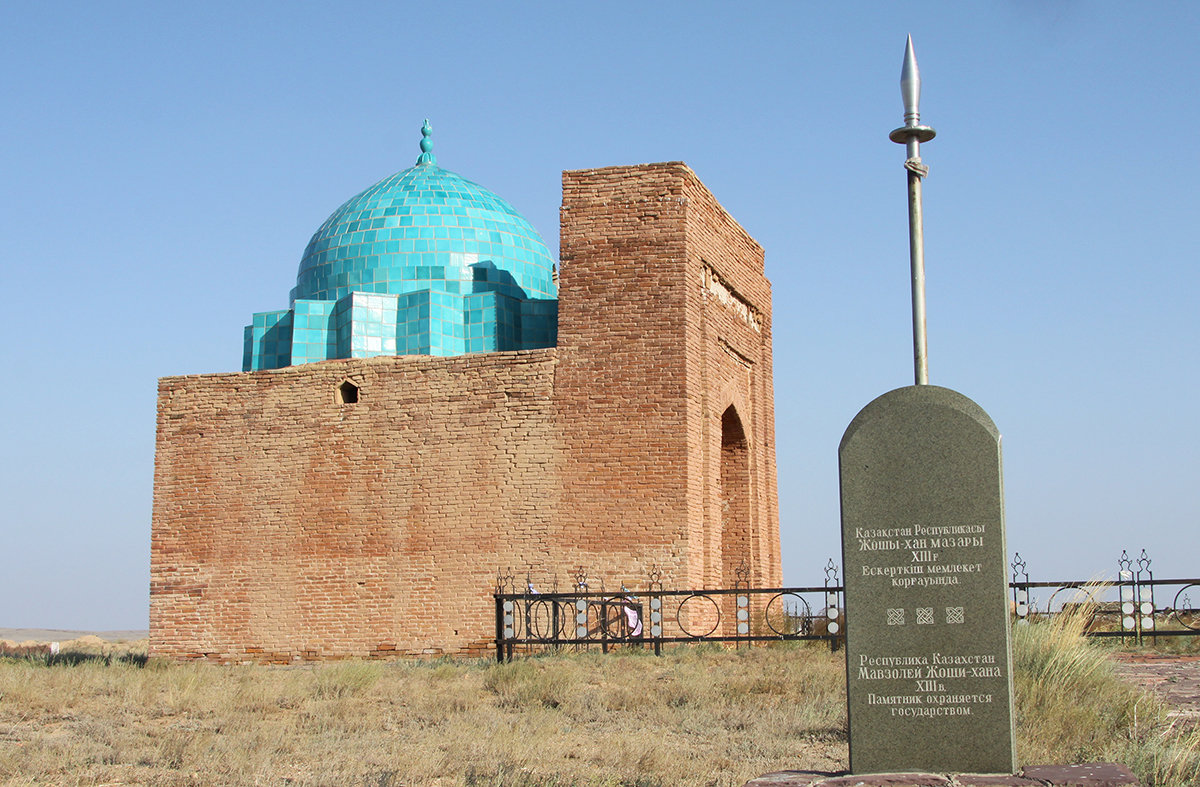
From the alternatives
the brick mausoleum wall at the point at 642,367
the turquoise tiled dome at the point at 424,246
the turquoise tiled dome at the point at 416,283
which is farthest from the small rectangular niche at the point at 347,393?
the brick mausoleum wall at the point at 642,367

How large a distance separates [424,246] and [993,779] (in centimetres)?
1622

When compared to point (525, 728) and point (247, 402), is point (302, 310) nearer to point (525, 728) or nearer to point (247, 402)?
point (247, 402)

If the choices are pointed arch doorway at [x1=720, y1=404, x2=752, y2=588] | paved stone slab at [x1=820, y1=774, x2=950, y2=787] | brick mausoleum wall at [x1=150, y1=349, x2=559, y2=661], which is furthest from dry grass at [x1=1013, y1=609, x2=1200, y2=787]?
pointed arch doorway at [x1=720, y1=404, x2=752, y2=588]

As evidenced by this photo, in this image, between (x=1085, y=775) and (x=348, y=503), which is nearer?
(x=1085, y=775)

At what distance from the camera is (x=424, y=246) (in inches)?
823

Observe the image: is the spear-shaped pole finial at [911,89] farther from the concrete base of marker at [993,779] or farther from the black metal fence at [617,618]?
the black metal fence at [617,618]

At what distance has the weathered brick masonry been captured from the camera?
17281 mm

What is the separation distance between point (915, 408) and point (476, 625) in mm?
11866

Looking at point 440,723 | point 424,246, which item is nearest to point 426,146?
point 424,246

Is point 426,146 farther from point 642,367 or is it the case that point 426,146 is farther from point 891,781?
point 891,781

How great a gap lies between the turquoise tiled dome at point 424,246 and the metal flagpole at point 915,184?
13517 mm

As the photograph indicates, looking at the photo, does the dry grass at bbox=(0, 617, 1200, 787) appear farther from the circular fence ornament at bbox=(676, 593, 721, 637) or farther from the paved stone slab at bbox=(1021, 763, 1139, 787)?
the circular fence ornament at bbox=(676, 593, 721, 637)

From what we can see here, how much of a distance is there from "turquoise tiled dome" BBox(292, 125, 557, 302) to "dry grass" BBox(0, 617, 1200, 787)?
8.65 meters

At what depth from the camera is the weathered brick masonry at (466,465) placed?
17.3m
